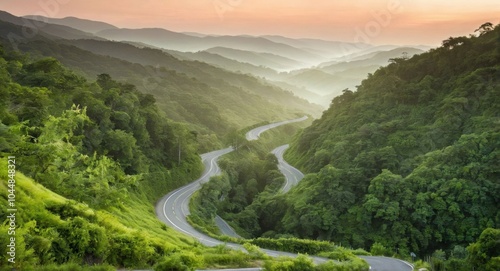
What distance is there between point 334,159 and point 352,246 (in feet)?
71.4

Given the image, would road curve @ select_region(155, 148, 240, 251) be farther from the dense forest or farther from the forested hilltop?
the forested hilltop

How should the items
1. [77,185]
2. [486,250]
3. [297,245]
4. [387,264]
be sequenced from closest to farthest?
1. [77,185]
2. [486,250]
3. [387,264]
4. [297,245]

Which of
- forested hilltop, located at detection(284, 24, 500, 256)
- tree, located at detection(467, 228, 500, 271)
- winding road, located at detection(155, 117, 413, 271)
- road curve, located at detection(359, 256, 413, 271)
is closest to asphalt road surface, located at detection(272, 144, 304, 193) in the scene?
winding road, located at detection(155, 117, 413, 271)

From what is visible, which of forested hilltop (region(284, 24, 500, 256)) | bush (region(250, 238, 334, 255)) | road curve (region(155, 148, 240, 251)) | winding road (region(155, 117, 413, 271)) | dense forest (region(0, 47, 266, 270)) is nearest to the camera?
dense forest (region(0, 47, 266, 270))

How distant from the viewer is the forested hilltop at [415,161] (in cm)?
4847

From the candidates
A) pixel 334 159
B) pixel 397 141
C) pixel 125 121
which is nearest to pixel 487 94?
pixel 397 141

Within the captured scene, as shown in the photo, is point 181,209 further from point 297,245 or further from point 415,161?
point 415,161

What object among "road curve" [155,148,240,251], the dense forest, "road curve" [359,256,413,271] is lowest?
"road curve" [359,256,413,271]

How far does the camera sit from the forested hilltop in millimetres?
48469

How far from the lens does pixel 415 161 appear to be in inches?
2352

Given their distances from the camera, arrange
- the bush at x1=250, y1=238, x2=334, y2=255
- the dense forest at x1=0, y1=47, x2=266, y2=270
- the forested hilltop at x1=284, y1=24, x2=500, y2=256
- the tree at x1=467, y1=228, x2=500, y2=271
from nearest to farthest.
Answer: the dense forest at x1=0, y1=47, x2=266, y2=270 < the tree at x1=467, y1=228, x2=500, y2=271 < the bush at x1=250, y1=238, x2=334, y2=255 < the forested hilltop at x1=284, y1=24, x2=500, y2=256

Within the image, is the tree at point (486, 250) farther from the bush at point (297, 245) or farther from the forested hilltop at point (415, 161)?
the forested hilltop at point (415, 161)

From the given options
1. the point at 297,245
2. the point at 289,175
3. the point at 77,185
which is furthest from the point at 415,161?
the point at 77,185

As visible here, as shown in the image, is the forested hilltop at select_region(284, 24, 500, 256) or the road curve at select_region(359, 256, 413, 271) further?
the forested hilltop at select_region(284, 24, 500, 256)
